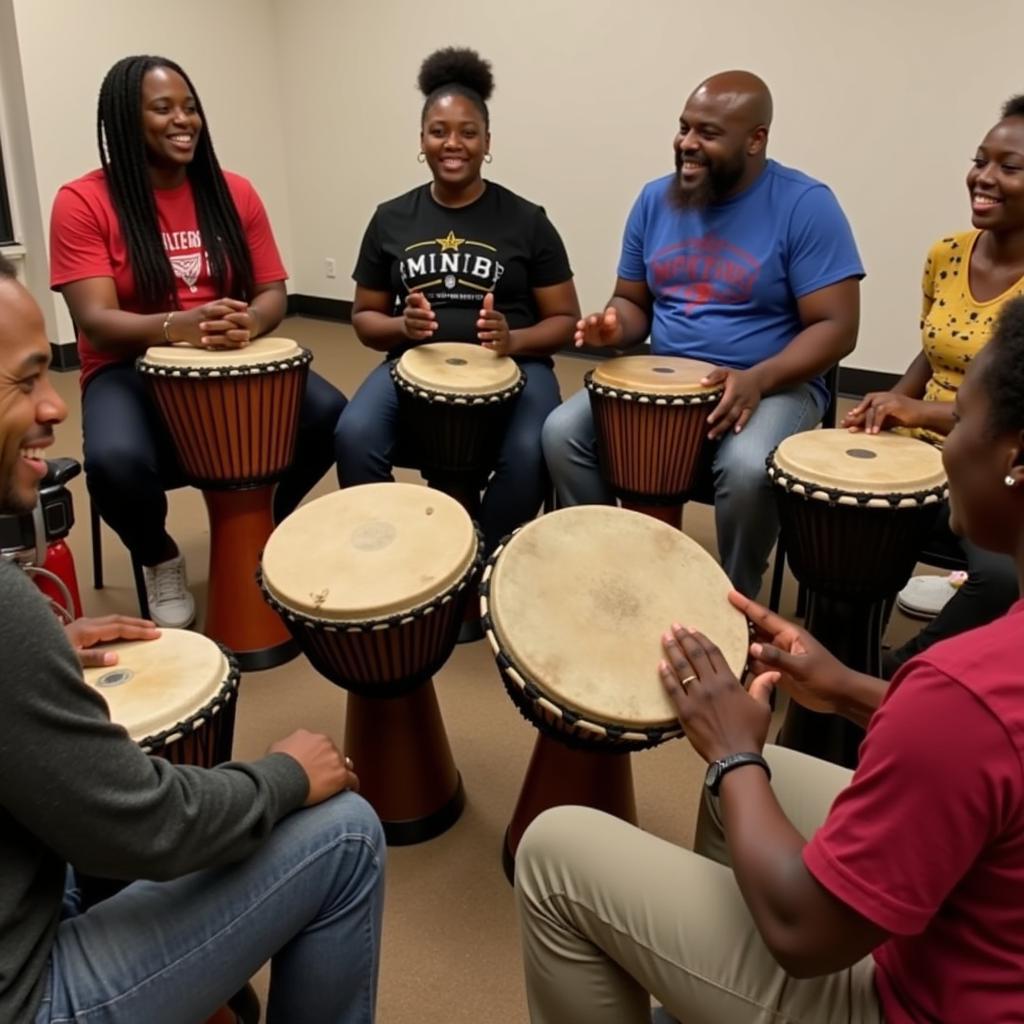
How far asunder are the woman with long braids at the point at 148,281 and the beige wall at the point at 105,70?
9.33ft

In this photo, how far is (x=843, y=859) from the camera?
0.87 meters

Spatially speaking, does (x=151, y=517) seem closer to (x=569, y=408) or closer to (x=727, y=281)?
(x=569, y=408)

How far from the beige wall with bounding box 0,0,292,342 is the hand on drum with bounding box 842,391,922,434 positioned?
4.50 m

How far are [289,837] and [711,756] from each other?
0.50 meters

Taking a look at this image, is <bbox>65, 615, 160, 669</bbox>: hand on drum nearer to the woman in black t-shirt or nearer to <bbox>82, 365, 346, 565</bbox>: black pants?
<bbox>82, 365, 346, 565</bbox>: black pants

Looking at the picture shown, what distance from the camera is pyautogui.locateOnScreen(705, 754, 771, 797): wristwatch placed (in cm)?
111

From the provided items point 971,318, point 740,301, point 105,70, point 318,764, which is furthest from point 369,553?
point 105,70

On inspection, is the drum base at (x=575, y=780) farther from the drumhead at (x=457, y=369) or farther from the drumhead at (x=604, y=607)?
the drumhead at (x=457, y=369)

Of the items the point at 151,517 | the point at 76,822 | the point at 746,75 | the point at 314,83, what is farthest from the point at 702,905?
the point at 314,83

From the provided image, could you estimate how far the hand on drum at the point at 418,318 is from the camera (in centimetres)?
269

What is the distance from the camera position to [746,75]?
2.52m

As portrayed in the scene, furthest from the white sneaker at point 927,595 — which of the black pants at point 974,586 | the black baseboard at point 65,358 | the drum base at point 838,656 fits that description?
the black baseboard at point 65,358

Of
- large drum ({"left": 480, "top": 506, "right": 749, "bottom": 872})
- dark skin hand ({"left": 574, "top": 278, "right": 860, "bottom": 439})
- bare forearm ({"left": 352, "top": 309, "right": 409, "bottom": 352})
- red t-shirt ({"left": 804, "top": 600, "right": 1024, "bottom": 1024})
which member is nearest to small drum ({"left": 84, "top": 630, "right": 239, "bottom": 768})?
large drum ({"left": 480, "top": 506, "right": 749, "bottom": 872})

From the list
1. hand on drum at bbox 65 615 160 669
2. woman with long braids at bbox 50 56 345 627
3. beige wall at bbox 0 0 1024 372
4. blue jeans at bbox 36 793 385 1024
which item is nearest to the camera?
blue jeans at bbox 36 793 385 1024
